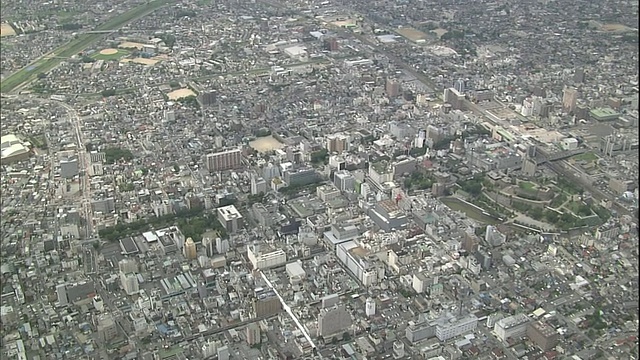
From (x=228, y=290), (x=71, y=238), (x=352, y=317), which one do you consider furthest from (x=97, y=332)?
(x=352, y=317)

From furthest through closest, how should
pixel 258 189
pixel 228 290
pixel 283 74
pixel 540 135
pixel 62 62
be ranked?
pixel 62 62 < pixel 283 74 < pixel 540 135 < pixel 258 189 < pixel 228 290

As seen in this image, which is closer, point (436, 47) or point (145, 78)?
point (145, 78)

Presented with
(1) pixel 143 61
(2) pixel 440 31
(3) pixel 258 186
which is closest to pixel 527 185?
(3) pixel 258 186

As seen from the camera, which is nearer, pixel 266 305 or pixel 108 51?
pixel 266 305

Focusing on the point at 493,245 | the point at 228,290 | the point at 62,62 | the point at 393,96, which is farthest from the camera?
the point at 62,62

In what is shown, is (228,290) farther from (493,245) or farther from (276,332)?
(493,245)

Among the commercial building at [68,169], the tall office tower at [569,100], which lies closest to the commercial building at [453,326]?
the commercial building at [68,169]

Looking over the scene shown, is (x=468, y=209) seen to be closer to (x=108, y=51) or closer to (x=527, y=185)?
(x=527, y=185)
